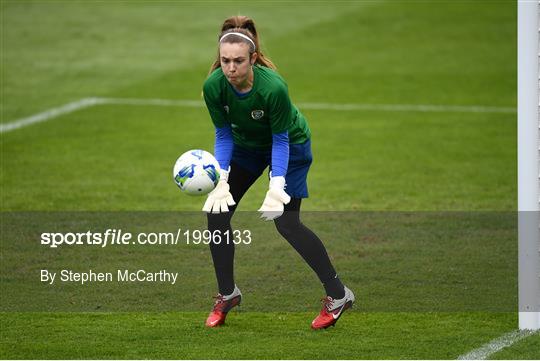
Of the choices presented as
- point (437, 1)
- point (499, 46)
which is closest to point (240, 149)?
point (499, 46)

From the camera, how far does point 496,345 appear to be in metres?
8.11

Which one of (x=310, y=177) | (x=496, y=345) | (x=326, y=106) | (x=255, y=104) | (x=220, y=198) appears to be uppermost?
(x=255, y=104)

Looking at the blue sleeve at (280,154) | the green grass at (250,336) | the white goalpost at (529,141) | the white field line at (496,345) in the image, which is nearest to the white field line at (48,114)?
the green grass at (250,336)

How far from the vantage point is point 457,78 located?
2255cm

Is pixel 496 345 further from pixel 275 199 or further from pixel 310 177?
pixel 310 177

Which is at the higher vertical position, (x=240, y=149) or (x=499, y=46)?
(x=240, y=149)

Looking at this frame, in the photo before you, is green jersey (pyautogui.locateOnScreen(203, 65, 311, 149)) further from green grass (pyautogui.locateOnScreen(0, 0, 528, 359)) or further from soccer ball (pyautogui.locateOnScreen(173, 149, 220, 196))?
green grass (pyautogui.locateOnScreen(0, 0, 528, 359))

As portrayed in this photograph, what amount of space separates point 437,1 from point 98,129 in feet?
48.2

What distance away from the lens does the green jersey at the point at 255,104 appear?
802cm

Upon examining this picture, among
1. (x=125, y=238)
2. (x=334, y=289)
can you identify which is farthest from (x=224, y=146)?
(x=125, y=238)

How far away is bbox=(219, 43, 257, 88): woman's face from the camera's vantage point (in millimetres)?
7848

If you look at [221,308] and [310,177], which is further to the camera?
[310,177]

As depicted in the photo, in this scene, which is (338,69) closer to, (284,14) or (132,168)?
(284,14)

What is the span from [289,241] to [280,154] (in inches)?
31.5
